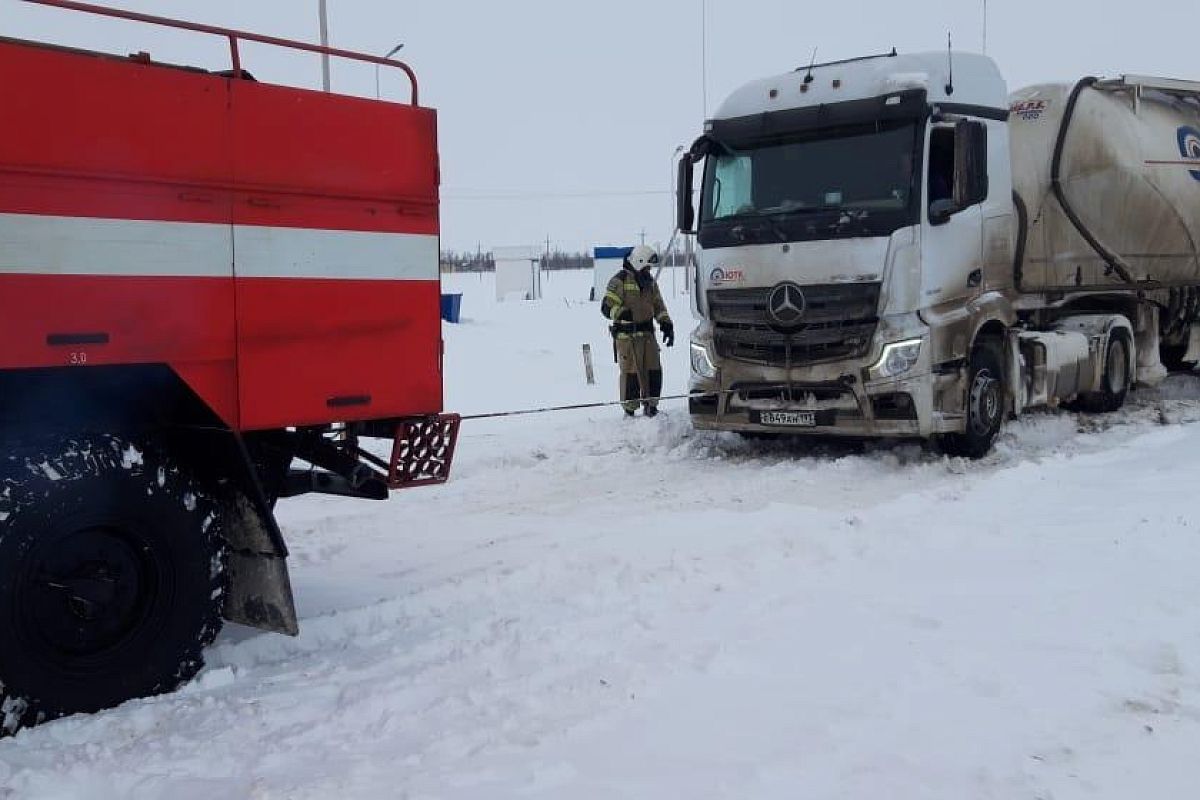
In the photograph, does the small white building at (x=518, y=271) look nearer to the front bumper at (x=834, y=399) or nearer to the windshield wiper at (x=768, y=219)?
the windshield wiper at (x=768, y=219)

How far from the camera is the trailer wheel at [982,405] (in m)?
9.14

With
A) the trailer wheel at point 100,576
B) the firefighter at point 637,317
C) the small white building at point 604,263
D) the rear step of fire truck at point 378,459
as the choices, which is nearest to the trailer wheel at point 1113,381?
the firefighter at point 637,317

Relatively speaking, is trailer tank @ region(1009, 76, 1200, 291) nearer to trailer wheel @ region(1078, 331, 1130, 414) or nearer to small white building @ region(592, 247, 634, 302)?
trailer wheel @ region(1078, 331, 1130, 414)

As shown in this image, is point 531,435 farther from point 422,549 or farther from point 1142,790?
point 1142,790

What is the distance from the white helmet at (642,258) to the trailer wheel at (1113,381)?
4.81 m

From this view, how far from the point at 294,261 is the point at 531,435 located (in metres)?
6.57

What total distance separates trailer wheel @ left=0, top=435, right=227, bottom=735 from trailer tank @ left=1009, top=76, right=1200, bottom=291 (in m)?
8.73

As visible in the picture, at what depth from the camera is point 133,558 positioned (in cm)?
396

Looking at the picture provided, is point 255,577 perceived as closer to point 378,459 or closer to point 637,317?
point 378,459

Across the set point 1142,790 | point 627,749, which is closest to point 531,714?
point 627,749

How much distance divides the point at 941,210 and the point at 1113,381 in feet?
13.9

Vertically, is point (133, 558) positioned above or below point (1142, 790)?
above

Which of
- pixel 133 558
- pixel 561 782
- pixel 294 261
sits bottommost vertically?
pixel 561 782

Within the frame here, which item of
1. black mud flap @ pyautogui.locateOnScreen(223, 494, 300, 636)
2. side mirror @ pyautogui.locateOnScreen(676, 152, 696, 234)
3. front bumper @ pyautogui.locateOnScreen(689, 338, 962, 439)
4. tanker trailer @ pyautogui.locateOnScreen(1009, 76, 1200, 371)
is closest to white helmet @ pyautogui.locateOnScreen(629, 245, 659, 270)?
side mirror @ pyautogui.locateOnScreen(676, 152, 696, 234)
